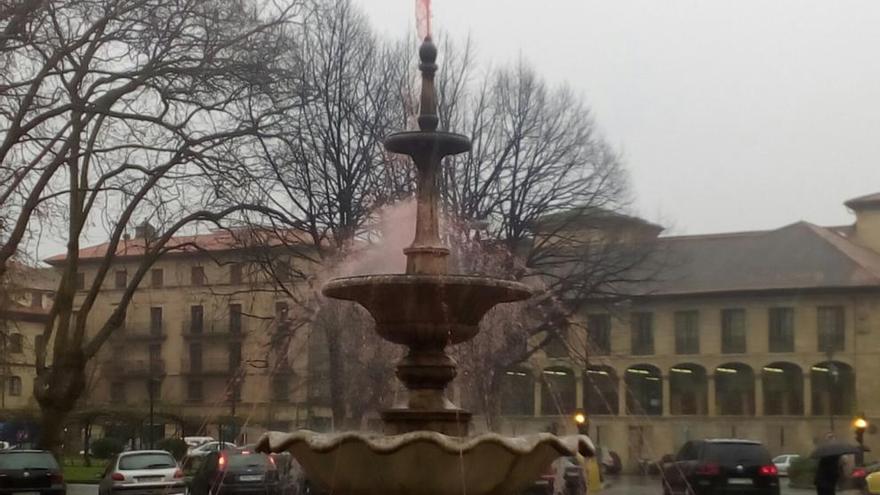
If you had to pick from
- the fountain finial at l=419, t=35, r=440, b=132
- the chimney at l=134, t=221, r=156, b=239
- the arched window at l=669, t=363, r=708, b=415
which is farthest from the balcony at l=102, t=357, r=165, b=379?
the fountain finial at l=419, t=35, r=440, b=132

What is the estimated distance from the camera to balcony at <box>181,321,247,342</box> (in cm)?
7631

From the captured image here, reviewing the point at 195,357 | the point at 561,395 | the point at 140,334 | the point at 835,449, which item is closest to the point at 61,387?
the point at 835,449

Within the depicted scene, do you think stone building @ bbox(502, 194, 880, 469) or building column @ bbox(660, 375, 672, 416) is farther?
building column @ bbox(660, 375, 672, 416)

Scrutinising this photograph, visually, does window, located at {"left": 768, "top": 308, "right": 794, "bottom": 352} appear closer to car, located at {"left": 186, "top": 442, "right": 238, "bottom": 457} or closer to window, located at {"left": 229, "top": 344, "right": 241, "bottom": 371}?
window, located at {"left": 229, "top": 344, "right": 241, "bottom": 371}

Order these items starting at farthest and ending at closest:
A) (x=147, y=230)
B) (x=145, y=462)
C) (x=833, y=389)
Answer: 1. (x=833, y=389)
2. (x=147, y=230)
3. (x=145, y=462)

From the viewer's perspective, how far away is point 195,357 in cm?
7950

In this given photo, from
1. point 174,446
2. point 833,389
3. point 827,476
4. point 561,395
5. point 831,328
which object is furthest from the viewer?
point 561,395

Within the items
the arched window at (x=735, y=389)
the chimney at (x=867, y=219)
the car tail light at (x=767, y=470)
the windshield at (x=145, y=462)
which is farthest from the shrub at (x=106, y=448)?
the car tail light at (x=767, y=470)

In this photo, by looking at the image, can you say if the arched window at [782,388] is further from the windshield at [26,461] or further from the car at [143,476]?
the windshield at [26,461]

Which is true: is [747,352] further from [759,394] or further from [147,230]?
[147,230]

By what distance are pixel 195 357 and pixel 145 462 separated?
5077cm

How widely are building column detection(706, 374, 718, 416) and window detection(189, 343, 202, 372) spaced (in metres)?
30.3

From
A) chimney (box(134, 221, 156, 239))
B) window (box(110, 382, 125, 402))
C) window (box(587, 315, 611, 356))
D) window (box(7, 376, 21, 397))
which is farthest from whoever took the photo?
window (box(7, 376, 21, 397))

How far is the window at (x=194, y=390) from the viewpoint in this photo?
79625 mm
